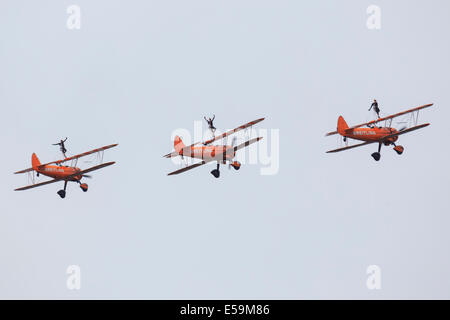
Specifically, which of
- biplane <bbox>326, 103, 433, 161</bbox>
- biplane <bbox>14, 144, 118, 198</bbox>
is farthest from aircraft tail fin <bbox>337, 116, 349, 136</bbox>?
biplane <bbox>14, 144, 118, 198</bbox>

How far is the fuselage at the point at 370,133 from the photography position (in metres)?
114

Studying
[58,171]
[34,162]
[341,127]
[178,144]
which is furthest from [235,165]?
[34,162]

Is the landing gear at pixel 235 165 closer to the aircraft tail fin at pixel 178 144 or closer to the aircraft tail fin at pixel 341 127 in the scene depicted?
the aircraft tail fin at pixel 178 144

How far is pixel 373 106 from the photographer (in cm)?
11275

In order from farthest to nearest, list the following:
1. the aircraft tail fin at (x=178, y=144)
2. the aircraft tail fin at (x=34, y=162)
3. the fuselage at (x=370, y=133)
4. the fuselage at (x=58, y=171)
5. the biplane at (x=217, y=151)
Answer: the aircraft tail fin at (x=34, y=162), the fuselage at (x=58, y=171), the fuselage at (x=370, y=133), the aircraft tail fin at (x=178, y=144), the biplane at (x=217, y=151)

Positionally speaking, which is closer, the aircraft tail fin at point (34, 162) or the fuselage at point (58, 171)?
the fuselage at point (58, 171)

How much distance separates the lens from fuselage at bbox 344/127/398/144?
114m

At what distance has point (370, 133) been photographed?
373 feet

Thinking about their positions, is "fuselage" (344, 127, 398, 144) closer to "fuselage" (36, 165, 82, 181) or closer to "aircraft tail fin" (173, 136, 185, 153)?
"aircraft tail fin" (173, 136, 185, 153)

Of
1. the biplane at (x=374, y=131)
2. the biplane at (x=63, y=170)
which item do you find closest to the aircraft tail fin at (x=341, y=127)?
the biplane at (x=374, y=131)
